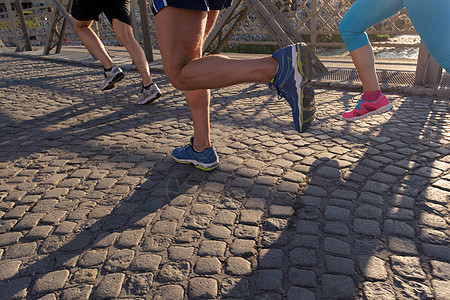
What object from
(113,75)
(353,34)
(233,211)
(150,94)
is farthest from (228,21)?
(233,211)

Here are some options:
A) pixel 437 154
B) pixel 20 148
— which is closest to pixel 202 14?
pixel 437 154

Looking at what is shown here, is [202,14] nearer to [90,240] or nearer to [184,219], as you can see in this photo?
[184,219]

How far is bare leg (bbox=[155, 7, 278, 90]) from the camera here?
74.2 inches

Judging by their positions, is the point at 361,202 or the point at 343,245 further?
the point at 361,202

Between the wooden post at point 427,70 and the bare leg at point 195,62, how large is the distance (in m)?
3.15

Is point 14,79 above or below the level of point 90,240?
below

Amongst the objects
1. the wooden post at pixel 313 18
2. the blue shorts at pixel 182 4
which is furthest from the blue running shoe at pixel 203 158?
the wooden post at pixel 313 18

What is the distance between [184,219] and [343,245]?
79cm

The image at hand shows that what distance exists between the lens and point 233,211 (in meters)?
2.03

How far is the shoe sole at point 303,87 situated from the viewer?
1977mm

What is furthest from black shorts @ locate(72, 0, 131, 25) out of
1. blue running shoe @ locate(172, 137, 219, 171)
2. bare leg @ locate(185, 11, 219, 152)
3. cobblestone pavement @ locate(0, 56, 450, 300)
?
blue running shoe @ locate(172, 137, 219, 171)

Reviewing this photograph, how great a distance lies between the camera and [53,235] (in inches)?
74.0

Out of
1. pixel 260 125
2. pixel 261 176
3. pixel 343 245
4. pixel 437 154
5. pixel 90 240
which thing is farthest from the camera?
pixel 260 125

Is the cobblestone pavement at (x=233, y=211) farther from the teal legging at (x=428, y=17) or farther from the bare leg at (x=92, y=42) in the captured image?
the bare leg at (x=92, y=42)
